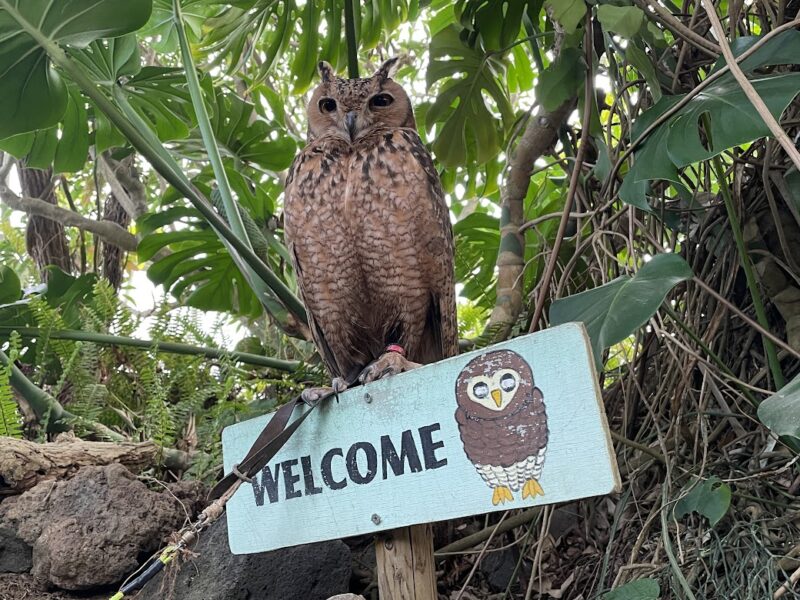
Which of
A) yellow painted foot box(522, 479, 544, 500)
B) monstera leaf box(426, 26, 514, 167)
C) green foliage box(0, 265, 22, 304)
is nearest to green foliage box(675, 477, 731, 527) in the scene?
yellow painted foot box(522, 479, 544, 500)

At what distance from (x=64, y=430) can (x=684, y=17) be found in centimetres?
223

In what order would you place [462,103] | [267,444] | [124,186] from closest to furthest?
[267,444]
[462,103]
[124,186]

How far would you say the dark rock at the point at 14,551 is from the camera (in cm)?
196

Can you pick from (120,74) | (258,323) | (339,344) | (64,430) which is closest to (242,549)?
(339,344)

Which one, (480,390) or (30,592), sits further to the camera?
(30,592)

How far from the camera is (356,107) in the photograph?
176cm

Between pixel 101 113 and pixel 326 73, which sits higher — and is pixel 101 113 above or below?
above

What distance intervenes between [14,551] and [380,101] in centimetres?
148

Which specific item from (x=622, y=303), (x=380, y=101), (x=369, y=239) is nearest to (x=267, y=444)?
(x=369, y=239)

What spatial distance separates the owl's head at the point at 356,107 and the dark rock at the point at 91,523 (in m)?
1.03

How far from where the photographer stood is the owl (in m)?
1.06

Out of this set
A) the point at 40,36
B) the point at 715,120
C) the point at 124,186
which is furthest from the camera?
the point at 124,186

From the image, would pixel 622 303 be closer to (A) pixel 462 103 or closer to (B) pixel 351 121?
(B) pixel 351 121

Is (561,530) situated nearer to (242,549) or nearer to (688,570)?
(688,570)
